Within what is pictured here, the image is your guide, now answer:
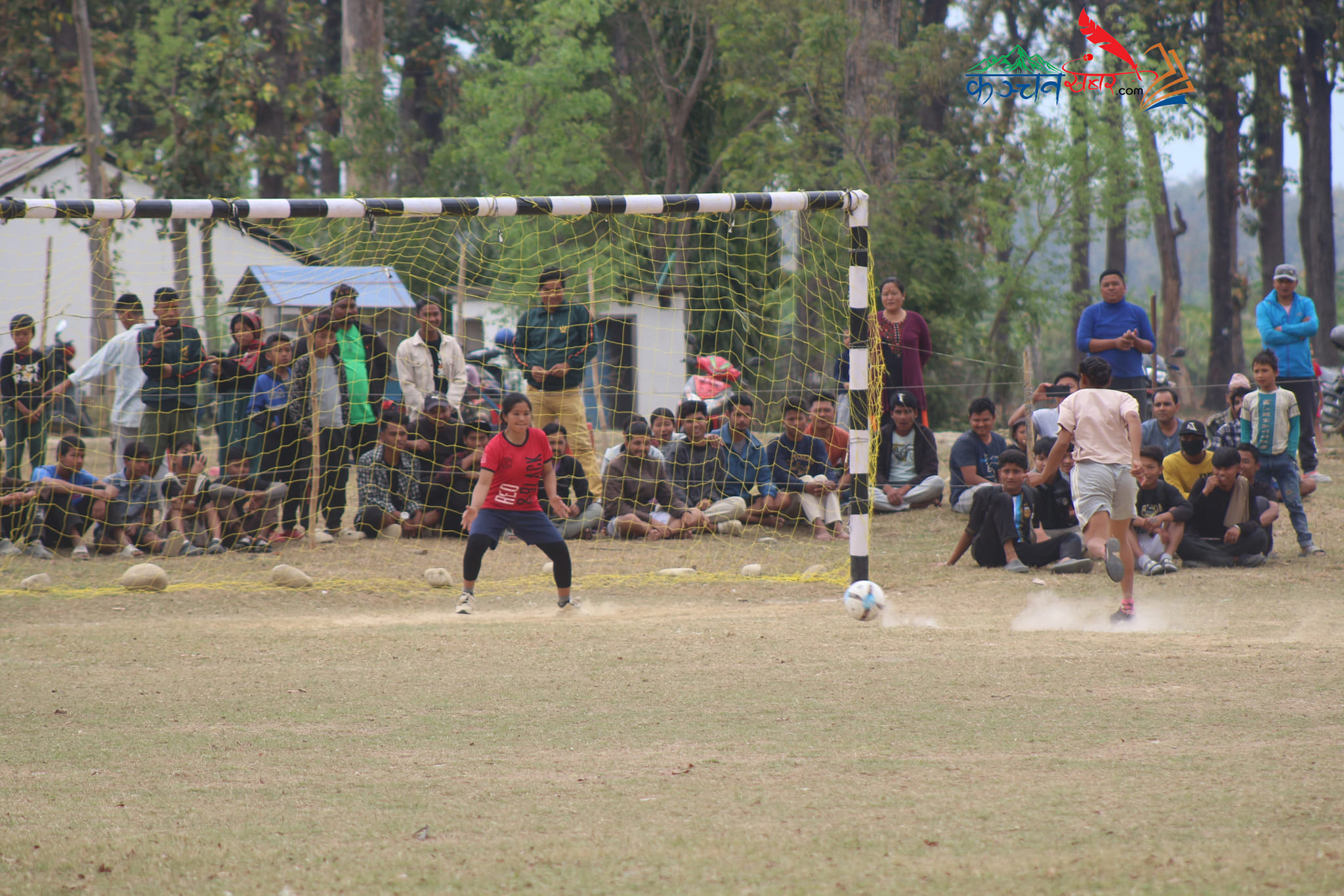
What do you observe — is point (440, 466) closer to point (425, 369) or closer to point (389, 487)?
point (389, 487)

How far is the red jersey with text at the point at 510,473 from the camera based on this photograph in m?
8.24

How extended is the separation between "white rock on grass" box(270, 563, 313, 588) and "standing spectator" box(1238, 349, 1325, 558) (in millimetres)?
7352

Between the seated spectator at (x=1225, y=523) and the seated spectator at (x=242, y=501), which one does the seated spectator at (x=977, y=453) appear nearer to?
the seated spectator at (x=1225, y=523)

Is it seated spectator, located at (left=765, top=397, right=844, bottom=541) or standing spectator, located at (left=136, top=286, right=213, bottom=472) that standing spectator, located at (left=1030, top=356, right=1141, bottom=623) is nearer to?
seated spectator, located at (left=765, top=397, right=844, bottom=541)

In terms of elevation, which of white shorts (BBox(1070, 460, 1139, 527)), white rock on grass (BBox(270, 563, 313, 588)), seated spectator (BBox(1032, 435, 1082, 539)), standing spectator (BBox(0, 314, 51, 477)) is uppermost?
standing spectator (BBox(0, 314, 51, 477))

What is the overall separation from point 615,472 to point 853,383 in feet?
12.3

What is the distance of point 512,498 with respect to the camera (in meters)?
8.27

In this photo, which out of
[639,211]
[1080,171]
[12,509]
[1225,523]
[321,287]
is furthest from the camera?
[1080,171]

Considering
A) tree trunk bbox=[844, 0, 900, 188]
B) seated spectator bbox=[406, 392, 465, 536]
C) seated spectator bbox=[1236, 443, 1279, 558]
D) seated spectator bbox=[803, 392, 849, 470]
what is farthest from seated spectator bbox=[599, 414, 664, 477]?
tree trunk bbox=[844, 0, 900, 188]

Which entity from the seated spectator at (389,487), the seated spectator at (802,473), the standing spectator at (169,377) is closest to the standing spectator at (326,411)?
the seated spectator at (389,487)

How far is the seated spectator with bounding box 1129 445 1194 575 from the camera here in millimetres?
9836

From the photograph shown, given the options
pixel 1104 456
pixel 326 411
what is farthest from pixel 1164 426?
pixel 326 411

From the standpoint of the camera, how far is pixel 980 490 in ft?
33.1

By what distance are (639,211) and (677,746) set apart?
4.50 meters
